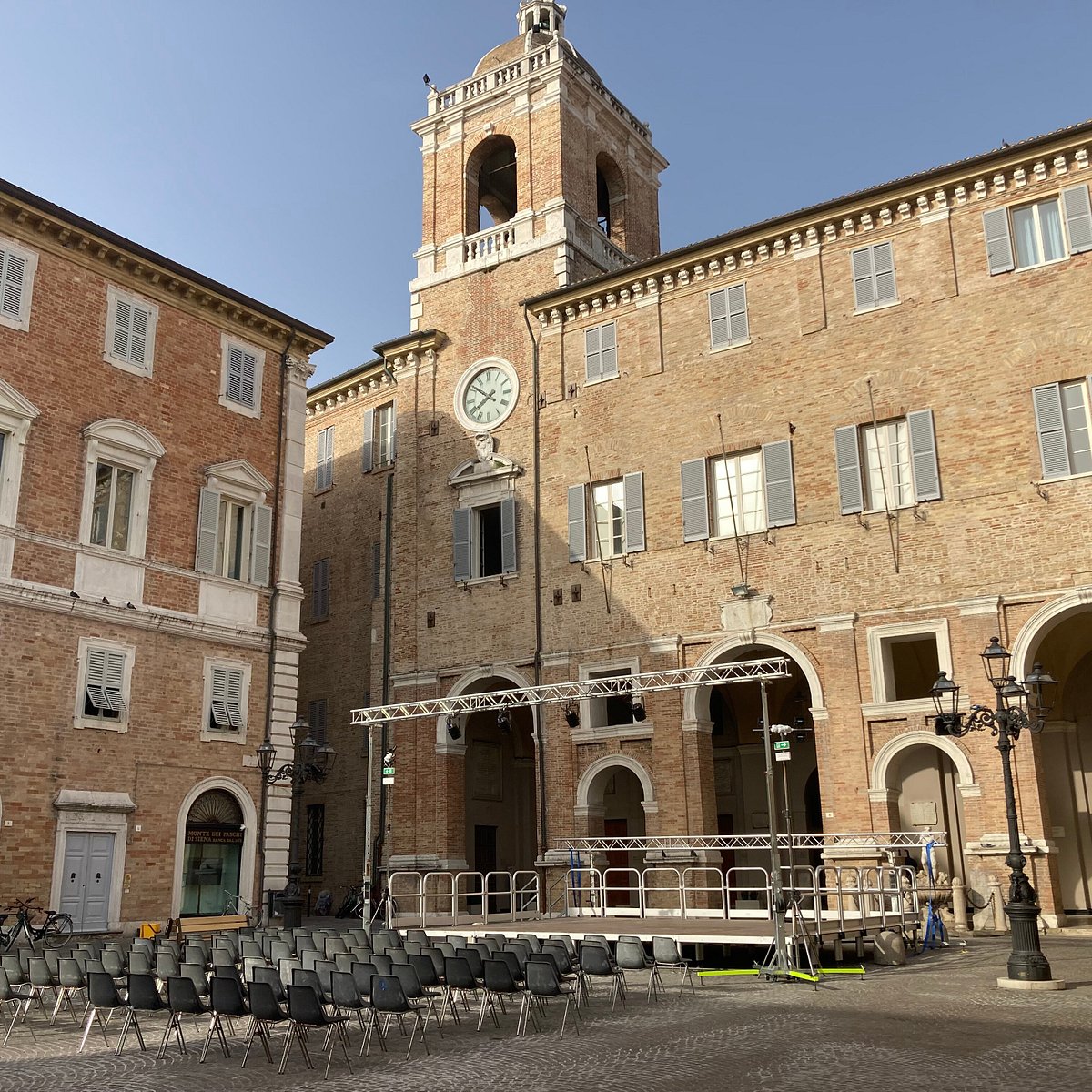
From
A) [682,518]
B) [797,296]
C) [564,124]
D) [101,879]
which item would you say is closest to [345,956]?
[101,879]

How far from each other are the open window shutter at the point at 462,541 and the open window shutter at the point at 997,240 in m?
13.4

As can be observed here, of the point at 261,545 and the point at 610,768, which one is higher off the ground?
the point at 261,545

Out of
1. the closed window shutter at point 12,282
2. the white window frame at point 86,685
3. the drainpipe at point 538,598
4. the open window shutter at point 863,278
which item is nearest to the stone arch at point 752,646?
the drainpipe at point 538,598

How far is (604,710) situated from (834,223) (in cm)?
1203

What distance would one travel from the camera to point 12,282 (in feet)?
71.1

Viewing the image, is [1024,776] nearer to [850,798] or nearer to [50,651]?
[850,798]

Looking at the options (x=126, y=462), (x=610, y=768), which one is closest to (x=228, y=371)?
(x=126, y=462)

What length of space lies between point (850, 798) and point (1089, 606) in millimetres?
5684

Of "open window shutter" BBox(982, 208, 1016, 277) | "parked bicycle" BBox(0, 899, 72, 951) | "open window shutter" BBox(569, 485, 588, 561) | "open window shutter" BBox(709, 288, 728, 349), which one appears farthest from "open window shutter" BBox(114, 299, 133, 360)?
"open window shutter" BBox(982, 208, 1016, 277)

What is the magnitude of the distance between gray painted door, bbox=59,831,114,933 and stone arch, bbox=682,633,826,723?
39.2 feet

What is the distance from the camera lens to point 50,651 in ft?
68.7

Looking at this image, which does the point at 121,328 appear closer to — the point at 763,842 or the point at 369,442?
the point at 369,442

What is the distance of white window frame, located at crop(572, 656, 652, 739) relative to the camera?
83.4 feet

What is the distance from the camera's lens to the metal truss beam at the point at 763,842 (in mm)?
21344
